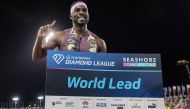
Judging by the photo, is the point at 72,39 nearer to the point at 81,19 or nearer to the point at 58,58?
the point at 81,19

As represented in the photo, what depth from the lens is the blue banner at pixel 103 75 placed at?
3.11m

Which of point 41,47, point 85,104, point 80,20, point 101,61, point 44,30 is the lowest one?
point 85,104

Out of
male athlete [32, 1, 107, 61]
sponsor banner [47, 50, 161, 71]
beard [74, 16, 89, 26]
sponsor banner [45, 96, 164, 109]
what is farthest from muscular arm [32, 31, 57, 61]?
sponsor banner [45, 96, 164, 109]

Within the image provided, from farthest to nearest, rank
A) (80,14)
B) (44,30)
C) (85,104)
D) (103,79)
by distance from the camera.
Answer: (80,14) < (44,30) < (103,79) < (85,104)

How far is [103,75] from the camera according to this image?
126 inches

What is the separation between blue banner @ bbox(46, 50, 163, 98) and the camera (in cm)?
311

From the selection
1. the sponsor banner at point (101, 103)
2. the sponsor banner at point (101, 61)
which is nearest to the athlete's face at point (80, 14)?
the sponsor banner at point (101, 61)

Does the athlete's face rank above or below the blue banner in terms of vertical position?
above

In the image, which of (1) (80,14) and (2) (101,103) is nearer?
(2) (101,103)

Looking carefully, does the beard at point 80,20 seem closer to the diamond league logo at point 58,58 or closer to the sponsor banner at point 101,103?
the diamond league logo at point 58,58

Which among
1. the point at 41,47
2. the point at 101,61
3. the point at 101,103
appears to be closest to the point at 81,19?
the point at 41,47

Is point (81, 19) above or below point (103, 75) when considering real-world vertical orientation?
above

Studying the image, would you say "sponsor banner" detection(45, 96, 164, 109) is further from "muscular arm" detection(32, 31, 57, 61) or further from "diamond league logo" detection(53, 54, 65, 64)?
"muscular arm" detection(32, 31, 57, 61)

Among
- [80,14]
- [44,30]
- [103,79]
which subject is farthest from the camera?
[80,14]
